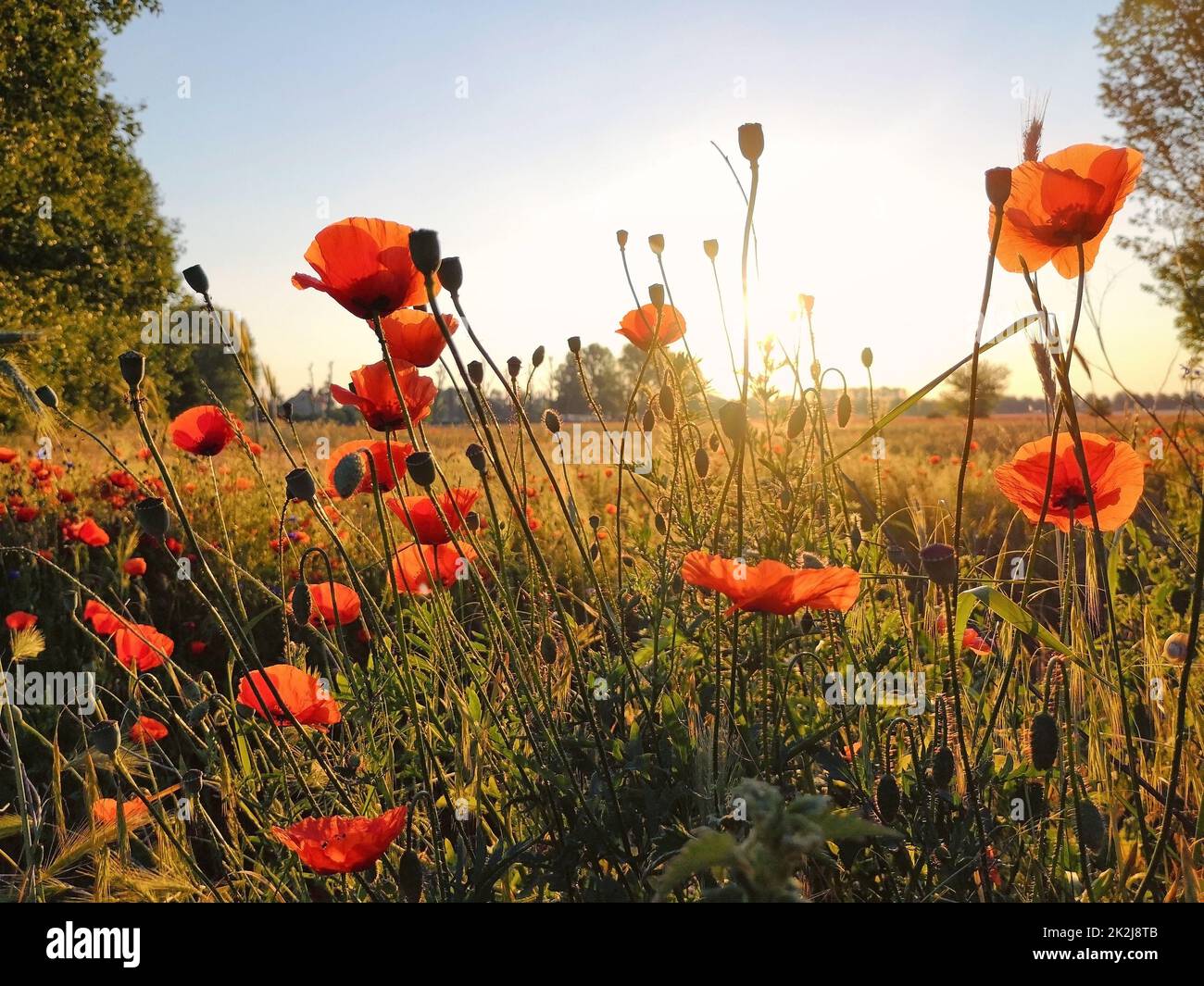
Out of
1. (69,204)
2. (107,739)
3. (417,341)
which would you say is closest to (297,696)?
(107,739)

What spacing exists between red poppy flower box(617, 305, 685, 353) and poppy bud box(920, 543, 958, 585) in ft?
3.39

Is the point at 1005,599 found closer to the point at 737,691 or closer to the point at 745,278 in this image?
the point at 745,278

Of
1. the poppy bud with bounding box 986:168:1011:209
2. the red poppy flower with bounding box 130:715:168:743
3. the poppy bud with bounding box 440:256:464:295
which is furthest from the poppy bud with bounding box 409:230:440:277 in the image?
the red poppy flower with bounding box 130:715:168:743

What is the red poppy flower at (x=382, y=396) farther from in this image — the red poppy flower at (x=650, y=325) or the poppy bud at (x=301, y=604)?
the red poppy flower at (x=650, y=325)

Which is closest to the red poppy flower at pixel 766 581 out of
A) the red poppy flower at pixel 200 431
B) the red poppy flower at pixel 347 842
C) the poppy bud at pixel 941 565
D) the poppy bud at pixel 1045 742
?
the poppy bud at pixel 941 565

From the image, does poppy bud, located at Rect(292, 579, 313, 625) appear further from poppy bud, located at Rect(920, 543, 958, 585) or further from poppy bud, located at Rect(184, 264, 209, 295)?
poppy bud, located at Rect(920, 543, 958, 585)

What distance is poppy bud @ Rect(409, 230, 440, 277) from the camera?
908 millimetres

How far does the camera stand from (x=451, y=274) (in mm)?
1021

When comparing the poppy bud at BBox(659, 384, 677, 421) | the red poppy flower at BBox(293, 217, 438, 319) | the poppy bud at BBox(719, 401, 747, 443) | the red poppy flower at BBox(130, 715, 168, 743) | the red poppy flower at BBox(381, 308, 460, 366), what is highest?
the red poppy flower at BBox(293, 217, 438, 319)

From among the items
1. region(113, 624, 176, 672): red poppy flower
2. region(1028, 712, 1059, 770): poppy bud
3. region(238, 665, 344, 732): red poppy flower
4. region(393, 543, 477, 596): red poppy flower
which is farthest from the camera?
region(393, 543, 477, 596): red poppy flower

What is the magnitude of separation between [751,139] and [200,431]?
1.15m

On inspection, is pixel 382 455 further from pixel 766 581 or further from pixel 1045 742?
pixel 1045 742
